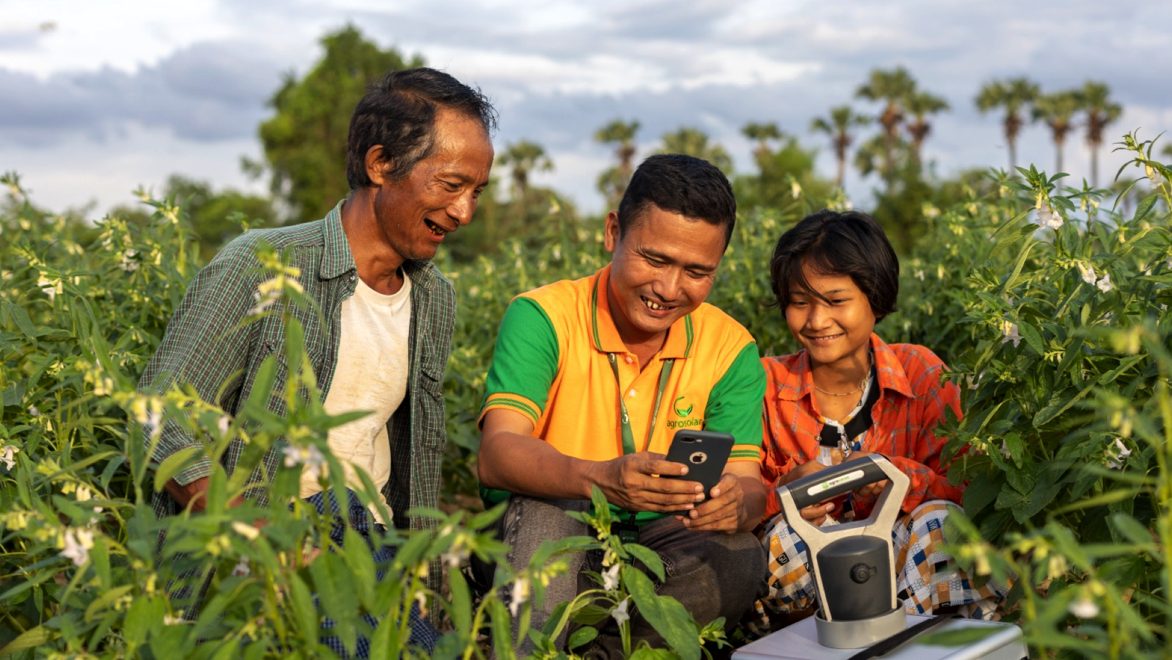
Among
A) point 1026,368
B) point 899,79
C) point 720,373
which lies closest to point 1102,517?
point 1026,368

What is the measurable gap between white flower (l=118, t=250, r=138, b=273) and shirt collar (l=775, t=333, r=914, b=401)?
1998 mm

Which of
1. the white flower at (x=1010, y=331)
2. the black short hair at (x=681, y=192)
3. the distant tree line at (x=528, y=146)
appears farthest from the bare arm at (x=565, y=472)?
the distant tree line at (x=528, y=146)

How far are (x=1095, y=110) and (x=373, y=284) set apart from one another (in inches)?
1918

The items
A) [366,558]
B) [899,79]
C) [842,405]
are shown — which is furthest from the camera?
[899,79]

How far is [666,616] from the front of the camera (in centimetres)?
237

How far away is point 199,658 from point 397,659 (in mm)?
293

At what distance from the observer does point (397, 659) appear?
176 cm

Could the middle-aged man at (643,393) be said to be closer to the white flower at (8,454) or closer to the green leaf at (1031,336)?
the green leaf at (1031,336)

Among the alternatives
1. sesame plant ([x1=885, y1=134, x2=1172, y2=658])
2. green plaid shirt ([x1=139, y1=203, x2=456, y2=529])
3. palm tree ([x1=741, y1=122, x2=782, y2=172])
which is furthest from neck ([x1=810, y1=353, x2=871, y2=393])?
palm tree ([x1=741, y1=122, x2=782, y2=172])

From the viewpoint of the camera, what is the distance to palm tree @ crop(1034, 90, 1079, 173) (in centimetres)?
4606

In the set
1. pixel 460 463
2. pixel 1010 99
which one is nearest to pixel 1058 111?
pixel 1010 99

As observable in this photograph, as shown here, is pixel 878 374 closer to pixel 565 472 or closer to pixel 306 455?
pixel 565 472

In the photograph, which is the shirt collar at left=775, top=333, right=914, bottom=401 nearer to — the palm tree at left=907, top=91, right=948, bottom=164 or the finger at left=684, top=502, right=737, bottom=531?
the finger at left=684, top=502, right=737, bottom=531

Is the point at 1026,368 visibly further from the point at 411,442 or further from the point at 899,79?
the point at 899,79
